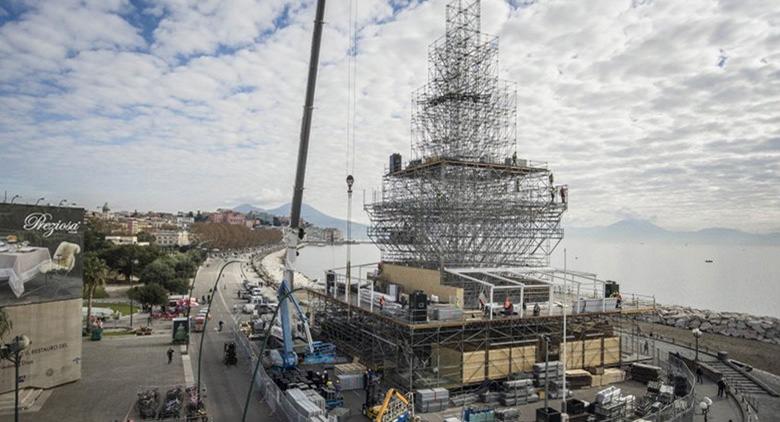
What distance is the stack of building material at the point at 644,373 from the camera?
29625mm

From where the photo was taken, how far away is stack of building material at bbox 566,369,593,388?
28534 millimetres

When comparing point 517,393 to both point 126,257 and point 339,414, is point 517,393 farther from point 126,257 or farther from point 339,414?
point 126,257

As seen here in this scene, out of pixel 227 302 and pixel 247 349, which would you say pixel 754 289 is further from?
pixel 247 349

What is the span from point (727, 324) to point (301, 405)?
5191cm

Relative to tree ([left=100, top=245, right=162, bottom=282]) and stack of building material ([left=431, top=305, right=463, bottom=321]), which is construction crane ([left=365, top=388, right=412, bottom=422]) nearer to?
stack of building material ([left=431, top=305, right=463, bottom=321])

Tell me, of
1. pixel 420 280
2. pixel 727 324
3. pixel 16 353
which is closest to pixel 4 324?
pixel 16 353

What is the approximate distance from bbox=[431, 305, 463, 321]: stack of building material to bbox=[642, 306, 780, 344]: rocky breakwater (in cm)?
3888

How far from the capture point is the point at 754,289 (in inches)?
5049

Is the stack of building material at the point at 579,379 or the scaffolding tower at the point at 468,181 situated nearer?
the stack of building material at the point at 579,379

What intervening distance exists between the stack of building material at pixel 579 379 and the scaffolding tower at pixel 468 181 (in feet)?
42.2

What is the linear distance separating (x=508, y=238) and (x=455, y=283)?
29.2 feet

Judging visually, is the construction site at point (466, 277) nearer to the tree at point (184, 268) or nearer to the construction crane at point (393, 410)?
the construction crane at point (393, 410)

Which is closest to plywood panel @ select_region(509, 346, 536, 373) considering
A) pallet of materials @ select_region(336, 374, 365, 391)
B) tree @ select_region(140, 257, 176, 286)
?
pallet of materials @ select_region(336, 374, 365, 391)

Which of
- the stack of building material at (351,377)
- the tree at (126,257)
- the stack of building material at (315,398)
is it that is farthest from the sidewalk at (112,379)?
the tree at (126,257)
